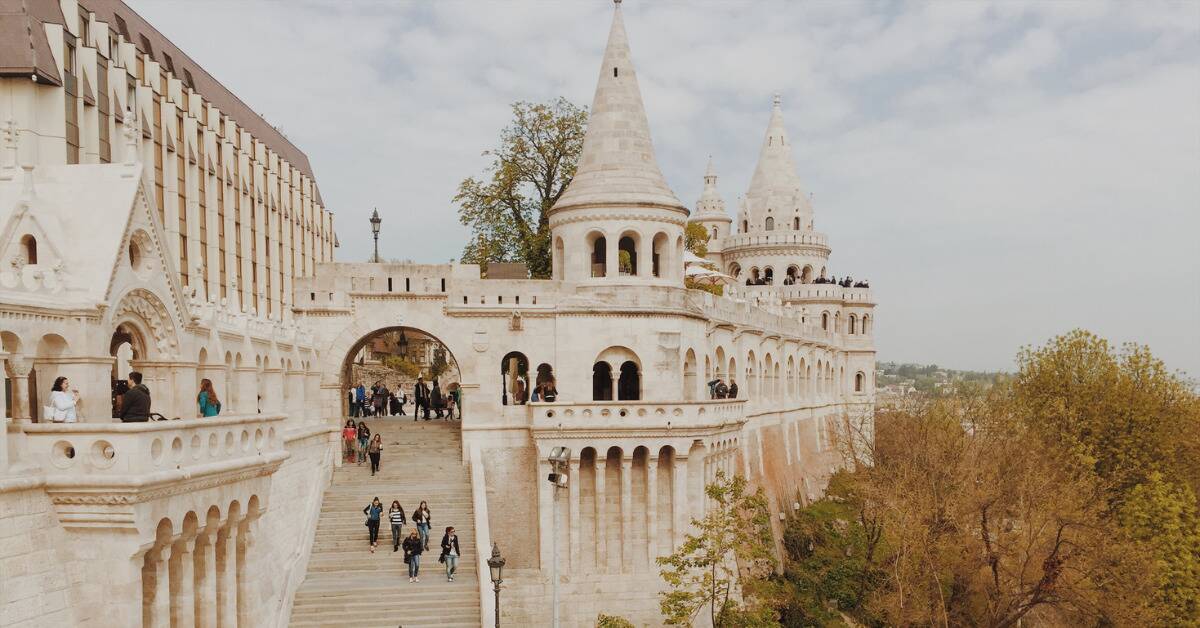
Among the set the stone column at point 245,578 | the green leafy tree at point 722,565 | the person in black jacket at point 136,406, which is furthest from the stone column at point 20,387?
the green leafy tree at point 722,565

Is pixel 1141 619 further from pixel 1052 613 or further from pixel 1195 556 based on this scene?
pixel 1052 613

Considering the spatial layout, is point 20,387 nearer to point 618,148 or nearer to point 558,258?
point 558,258

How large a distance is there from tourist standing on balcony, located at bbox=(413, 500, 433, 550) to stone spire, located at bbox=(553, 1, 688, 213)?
11.7m

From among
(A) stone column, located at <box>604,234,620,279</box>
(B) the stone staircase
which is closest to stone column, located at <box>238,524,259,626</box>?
(B) the stone staircase

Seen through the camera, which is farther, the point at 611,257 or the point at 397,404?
the point at 397,404

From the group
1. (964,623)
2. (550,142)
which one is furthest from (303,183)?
(964,623)

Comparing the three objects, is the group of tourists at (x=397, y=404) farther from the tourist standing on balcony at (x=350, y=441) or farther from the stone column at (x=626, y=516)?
the stone column at (x=626, y=516)

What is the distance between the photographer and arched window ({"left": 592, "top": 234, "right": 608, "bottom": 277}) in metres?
32.5

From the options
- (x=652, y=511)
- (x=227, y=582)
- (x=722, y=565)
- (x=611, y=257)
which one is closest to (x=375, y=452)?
(x=652, y=511)

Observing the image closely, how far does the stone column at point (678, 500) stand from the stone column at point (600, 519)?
212 centimetres

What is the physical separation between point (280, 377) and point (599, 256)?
12.9m

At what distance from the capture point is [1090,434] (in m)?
39.2

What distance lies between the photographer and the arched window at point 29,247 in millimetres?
13047

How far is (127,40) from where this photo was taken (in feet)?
110
